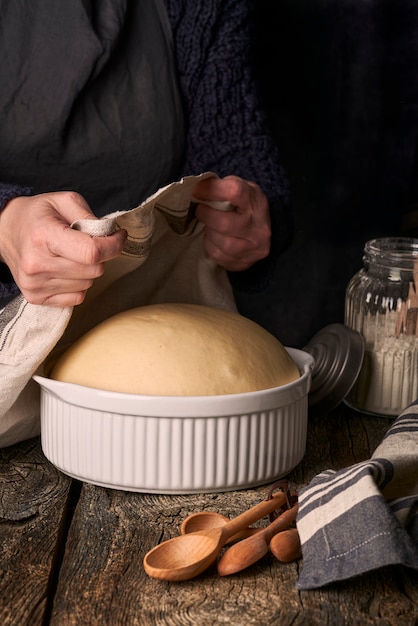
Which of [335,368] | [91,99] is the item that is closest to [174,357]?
[335,368]

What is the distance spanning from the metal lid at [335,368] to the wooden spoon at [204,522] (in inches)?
13.5

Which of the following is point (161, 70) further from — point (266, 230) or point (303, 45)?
point (303, 45)

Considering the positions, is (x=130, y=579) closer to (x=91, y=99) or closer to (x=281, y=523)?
(x=281, y=523)

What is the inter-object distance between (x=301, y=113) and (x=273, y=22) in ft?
0.56

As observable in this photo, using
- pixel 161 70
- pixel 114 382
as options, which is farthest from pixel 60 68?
pixel 114 382

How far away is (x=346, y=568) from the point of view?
0.65 m

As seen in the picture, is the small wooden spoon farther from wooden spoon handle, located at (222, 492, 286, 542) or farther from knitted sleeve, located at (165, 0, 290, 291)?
knitted sleeve, located at (165, 0, 290, 291)

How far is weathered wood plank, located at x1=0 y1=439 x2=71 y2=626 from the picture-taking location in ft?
2.14

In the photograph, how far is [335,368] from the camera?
1.07 m

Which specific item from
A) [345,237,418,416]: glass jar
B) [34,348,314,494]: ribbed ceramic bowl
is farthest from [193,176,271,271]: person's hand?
[34,348,314,494]: ribbed ceramic bowl

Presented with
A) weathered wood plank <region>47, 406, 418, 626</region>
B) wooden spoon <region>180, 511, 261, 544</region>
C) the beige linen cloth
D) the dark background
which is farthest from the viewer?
the dark background

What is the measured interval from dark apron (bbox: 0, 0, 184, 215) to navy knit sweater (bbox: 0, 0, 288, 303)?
29 mm

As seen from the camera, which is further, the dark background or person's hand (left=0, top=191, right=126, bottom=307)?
the dark background

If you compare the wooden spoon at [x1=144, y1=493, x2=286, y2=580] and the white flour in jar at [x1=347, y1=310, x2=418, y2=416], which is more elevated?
the wooden spoon at [x1=144, y1=493, x2=286, y2=580]
